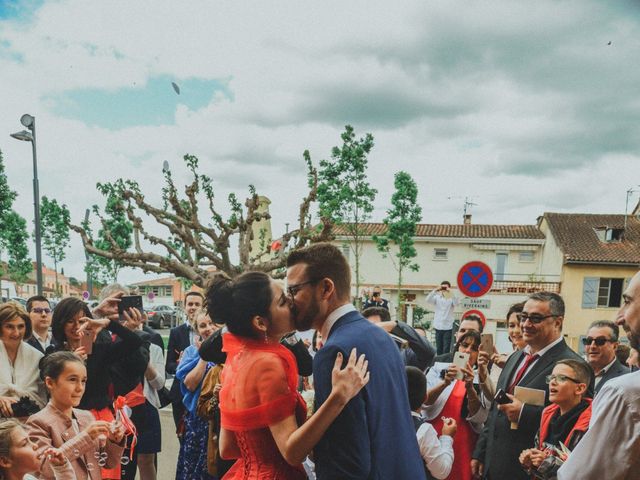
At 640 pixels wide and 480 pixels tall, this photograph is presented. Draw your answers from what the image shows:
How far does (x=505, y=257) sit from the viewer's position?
33.0m

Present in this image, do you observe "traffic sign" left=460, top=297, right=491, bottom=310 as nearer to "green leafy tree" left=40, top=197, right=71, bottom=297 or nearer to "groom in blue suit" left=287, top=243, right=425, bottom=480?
"groom in blue suit" left=287, top=243, right=425, bottom=480

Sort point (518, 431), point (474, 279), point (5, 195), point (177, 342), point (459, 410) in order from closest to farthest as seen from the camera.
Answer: point (518, 431), point (459, 410), point (177, 342), point (474, 279), point (5, 195)

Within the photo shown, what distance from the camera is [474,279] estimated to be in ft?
20.9

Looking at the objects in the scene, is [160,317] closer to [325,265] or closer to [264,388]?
[264,388]

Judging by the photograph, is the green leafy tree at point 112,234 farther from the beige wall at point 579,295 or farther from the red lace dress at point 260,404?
the beige wall at point 579,295

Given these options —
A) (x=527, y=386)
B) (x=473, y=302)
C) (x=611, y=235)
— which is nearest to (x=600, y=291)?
(x=611, y=235)

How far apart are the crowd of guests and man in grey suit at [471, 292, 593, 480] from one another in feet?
0.03

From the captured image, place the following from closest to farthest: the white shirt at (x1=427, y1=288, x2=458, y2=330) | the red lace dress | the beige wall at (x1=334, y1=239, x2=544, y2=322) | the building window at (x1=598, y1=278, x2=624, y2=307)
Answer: the red lace dress < the white shirt at (x1=427, y1=288, x2=458, y2=330) < the building window at (x1=598, y1=278, x2=624, y2=307) < the beige wall at (x1=334, y1=239, x2=544, y2=322)

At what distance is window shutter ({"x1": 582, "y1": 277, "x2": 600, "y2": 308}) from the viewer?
2684 centimetres

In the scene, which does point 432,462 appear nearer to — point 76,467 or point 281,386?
point 281,386

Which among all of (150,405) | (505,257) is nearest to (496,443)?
(150,405)

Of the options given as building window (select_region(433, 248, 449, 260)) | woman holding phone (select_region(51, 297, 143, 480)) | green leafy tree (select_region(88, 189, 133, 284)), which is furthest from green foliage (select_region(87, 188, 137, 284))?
building window (select_region(433, 248, 449, 260))

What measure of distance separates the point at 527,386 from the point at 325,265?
2157mm

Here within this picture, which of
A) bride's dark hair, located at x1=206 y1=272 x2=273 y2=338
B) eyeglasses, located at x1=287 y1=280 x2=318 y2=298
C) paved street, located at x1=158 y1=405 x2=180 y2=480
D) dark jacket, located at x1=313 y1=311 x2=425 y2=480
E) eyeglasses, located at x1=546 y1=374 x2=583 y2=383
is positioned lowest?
paved street, located at x1=158 y1=405 x2=180 y2=480
